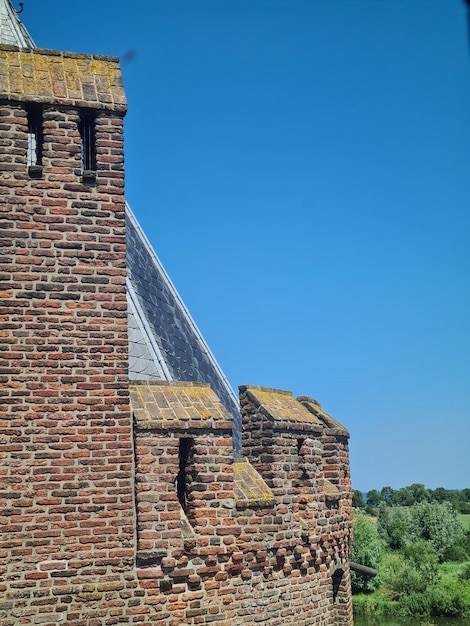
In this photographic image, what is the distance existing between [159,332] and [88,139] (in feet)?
12.2

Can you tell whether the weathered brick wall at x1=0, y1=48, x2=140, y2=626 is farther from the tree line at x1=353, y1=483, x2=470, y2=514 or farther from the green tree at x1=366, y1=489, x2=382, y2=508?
the green tree at x1=366, y1=489, x2=382, y2=508

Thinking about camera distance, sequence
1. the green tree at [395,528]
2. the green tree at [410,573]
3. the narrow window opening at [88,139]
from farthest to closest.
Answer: the green tree at [395,528] < the green tree at [410,573] < the narrow window opening at [88,139]

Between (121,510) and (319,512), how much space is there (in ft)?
9.16

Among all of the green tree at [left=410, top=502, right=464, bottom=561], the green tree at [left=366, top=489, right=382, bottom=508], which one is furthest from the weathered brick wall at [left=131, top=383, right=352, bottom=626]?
the green tree at [left=366, top=489, right=382, bottom=508]

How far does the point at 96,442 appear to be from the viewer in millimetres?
7590

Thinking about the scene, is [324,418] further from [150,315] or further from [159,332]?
[150,315]

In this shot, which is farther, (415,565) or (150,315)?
(415,565)

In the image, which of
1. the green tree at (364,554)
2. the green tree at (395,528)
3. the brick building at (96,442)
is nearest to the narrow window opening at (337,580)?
the brick building at (96,442)

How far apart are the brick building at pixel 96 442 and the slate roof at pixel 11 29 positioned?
4800 millimetres

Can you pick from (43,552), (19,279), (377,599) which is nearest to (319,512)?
(43,552)

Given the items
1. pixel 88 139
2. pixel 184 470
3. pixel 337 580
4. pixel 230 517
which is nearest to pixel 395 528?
pixel 337 580

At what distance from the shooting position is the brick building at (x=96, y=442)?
7344mm

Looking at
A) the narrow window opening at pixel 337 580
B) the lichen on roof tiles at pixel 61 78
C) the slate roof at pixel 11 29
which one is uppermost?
the slate roof at pixel 11 29

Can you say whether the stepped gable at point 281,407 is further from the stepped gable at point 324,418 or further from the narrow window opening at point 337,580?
the narrow window opening at point 337,580
